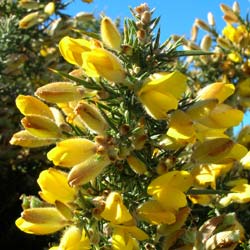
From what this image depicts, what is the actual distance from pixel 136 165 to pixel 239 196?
38cm

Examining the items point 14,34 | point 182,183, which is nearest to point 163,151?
point 182,183

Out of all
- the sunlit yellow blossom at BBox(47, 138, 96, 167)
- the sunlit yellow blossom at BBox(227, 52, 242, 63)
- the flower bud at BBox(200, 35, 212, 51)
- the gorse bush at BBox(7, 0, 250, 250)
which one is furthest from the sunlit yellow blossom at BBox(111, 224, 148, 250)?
the flower bud at BBox(200, 35, 212, 51)

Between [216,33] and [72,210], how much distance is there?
1.75 meters

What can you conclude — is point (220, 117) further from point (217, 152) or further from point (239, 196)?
point (239, 196)

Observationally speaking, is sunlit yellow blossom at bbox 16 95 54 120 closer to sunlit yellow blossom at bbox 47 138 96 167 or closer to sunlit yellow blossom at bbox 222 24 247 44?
sunlit yellow blossom at bbox 47 138 96 167

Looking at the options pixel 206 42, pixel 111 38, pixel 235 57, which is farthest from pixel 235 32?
pixel 111 38

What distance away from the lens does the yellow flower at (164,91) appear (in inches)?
32.7

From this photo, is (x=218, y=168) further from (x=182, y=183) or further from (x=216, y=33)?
(x=216, y=33)

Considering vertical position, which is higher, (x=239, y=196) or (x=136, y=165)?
(x=136, y=165)

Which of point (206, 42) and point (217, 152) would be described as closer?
point (217, 152)

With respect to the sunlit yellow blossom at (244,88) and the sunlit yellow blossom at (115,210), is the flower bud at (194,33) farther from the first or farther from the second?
the sunlit yellow blossom at (115,210)

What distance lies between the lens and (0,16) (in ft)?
8.42

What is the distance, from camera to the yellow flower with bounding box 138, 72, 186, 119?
0.83m

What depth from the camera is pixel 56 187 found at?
0.86 m
